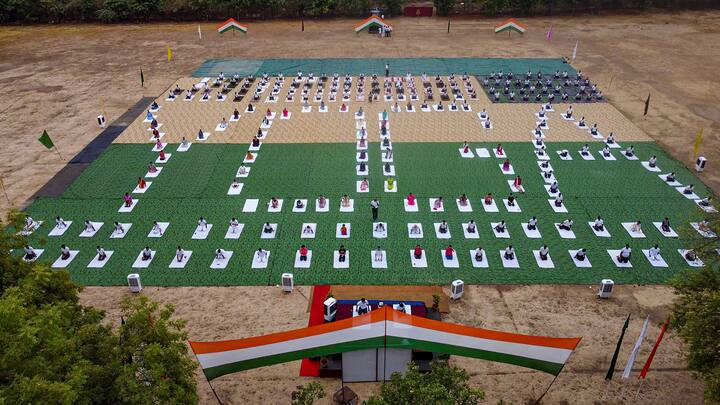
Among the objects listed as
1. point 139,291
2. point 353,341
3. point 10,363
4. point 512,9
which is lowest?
point 139,291

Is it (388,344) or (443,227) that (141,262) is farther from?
(443,227)

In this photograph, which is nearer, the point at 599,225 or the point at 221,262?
the point at 221,262

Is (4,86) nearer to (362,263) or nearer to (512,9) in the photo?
(362,263)

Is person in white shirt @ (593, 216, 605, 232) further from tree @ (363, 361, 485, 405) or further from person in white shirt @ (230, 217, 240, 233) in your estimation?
person in white shirt @ (230, 217, 240, 233)

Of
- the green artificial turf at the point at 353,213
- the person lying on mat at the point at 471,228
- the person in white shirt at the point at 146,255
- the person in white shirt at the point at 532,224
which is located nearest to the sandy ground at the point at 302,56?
the green artificial turf at the point at 353,213

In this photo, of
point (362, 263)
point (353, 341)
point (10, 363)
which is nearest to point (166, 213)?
point (362, 263)

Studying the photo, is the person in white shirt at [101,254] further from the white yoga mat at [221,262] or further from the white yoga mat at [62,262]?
the white yoga mat at [221,262]

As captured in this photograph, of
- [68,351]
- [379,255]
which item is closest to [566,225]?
[379,255]
